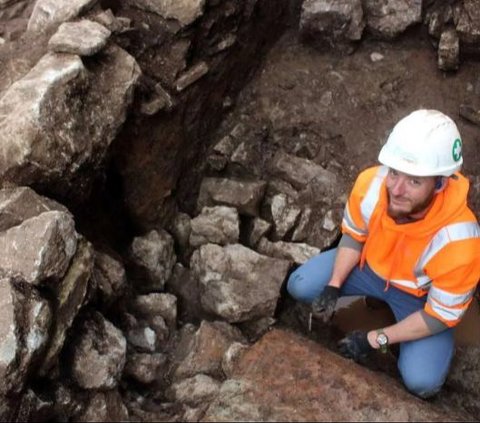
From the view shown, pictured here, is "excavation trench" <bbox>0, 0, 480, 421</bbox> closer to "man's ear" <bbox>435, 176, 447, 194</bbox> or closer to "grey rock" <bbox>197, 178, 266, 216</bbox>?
"grey rock" <bbox>197, 178, 266, 216</bbox>

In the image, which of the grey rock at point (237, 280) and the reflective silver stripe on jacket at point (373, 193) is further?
the grey rock at point (237, 280)

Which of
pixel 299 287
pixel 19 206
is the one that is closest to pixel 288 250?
pixel 299 287

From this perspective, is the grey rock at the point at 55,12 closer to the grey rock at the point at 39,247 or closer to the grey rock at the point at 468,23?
the grey rock at the point at 39,247

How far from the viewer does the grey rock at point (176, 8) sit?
458cm

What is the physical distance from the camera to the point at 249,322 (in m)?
4.32

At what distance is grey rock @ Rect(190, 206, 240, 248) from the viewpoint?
475cm

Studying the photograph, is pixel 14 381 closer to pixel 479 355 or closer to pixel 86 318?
pixel 86 318

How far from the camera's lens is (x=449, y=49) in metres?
5.00

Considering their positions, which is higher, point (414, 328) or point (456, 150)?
point (456, 150)

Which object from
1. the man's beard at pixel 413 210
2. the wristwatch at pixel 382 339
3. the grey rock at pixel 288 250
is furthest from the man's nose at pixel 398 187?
the grey rock at pixel 288 250

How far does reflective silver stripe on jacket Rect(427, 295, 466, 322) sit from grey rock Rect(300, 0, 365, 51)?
2.67m

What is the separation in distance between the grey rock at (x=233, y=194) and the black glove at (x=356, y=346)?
4.66 ft

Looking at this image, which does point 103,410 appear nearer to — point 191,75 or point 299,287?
point 299,287

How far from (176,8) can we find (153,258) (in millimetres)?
1788
